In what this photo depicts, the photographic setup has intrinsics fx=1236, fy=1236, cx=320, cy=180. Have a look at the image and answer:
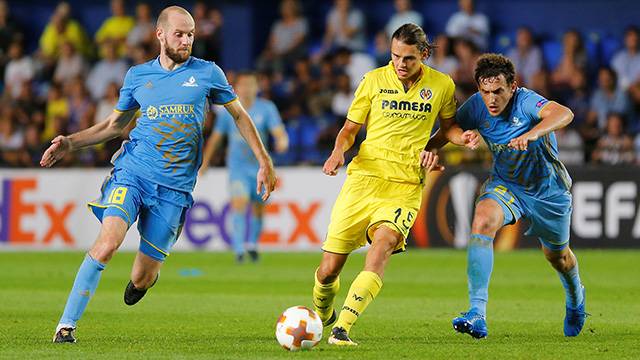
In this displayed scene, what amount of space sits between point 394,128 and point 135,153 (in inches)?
73.7

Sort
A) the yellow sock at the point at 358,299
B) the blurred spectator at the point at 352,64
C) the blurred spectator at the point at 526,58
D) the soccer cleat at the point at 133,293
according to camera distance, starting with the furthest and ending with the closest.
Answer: the blurred spectator at the point at 352,64 < the blurred spectator at the point at 526,58 < the soccer cleat at the point at 133,293 < the yellow sock at the point at 358,299

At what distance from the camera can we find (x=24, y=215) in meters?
19.5

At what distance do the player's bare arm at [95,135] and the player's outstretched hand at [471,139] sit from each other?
2.42 meters

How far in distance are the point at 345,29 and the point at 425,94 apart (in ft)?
44.8

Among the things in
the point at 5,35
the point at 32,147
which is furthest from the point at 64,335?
the point at 5,35

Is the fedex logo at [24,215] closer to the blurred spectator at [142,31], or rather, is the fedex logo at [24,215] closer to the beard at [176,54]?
the blurred spectator at [142,31]

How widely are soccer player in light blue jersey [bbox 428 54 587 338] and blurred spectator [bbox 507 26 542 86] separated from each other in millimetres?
11603

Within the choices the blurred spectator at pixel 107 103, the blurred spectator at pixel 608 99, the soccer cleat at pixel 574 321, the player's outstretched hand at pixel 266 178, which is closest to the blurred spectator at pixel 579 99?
the blurred spectator at pixel 608 99

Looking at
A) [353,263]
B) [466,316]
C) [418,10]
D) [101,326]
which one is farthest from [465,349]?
[418,10]

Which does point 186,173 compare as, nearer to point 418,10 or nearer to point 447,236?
point 447,236

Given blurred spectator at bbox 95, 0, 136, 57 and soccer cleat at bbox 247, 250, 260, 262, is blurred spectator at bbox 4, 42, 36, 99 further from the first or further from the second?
soccer cleat at bbox 247, 250, 260, 262

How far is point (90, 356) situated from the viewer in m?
7.64

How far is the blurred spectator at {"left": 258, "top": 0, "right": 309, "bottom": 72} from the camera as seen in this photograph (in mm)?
22375

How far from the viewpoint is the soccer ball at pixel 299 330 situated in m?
7.98
